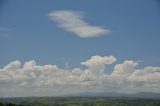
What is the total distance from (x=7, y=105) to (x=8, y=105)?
0.34m

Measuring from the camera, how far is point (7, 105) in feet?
300

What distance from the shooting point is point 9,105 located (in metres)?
92.0

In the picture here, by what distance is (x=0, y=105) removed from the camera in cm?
8719

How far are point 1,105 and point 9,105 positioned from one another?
4876 millimetres

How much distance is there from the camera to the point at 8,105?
91.6 meters

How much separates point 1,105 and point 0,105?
27 cm

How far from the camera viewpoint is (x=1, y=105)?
286 feet

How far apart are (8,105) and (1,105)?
4.46 m

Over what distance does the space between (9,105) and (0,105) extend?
506cm

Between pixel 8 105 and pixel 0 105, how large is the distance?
15.2 ft
